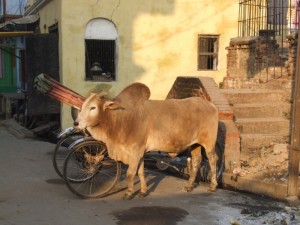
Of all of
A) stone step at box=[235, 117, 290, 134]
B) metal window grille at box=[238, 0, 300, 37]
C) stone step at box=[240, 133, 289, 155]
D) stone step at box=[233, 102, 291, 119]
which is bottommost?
stone step at box=[240, 133, 289, 155]

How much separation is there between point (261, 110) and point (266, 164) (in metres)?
2.03

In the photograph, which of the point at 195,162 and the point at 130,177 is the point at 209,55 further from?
the point at 130,177

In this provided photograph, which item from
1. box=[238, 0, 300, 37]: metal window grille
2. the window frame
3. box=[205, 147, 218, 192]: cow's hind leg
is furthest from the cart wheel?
box=[238, 0, 300, 37]: metal window grille

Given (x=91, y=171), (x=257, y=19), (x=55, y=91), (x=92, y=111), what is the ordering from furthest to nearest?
1. (x=257, y=19)
2. (x=91, y=171)
3. (x=55, y=91)
4. (x=92, y=111)

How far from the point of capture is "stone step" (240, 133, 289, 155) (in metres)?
9.27

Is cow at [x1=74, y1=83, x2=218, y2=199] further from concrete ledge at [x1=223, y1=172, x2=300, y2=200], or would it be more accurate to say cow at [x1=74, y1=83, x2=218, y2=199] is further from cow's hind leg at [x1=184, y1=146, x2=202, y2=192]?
concrete ledge at [x1=223, y1=172, x2=300, y2=200]

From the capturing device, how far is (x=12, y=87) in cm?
2525

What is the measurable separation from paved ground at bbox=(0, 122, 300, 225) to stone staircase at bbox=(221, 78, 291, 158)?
6.41 feet

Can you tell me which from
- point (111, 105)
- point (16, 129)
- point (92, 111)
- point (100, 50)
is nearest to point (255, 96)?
point (100, 50)

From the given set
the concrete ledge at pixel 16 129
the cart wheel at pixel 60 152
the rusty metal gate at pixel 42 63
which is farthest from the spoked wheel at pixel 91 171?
the concrete ledge at pixel 16 129

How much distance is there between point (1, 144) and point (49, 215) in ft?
22.0

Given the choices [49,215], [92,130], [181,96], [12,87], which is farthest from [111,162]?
[12,87]

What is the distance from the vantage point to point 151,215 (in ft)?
20.8

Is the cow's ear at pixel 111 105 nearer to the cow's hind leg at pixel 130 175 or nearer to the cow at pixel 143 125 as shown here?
the cow at pixel 143 125
